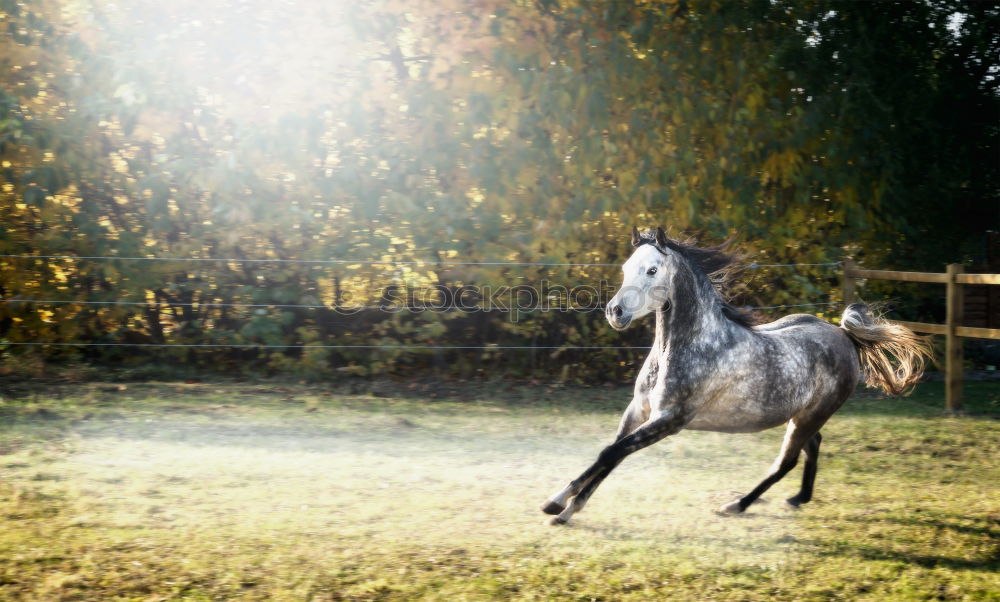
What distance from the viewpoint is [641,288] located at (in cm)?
461

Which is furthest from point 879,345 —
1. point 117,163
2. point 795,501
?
point 117,163

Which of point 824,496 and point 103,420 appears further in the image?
point 103,420

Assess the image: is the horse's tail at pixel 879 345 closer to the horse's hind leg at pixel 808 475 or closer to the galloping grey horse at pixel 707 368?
the galloping grey horse at pixel 707 368

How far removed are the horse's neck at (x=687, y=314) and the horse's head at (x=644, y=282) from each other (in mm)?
70

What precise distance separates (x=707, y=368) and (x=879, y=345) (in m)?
1.24

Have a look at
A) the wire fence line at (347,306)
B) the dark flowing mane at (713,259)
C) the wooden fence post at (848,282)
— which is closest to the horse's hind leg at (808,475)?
the dark flowing mane at (713,259)

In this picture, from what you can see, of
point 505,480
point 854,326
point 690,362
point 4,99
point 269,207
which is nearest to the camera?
point 690,362

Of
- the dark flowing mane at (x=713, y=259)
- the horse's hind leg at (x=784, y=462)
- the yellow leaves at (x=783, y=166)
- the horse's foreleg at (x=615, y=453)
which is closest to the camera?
the horse's foreleg at (x=615, y=453)

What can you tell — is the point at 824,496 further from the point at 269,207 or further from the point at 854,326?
the point at 269,207

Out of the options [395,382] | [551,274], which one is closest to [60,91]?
[395,382]

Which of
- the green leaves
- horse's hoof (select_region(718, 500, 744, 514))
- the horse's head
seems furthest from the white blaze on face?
the green leaves

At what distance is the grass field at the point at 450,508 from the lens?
4.04 m

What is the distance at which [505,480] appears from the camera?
588cm

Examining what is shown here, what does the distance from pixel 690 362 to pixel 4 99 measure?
710 cm
